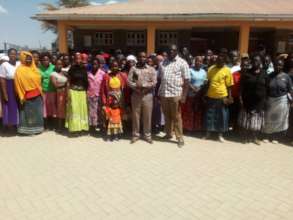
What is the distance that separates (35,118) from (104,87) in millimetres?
1605

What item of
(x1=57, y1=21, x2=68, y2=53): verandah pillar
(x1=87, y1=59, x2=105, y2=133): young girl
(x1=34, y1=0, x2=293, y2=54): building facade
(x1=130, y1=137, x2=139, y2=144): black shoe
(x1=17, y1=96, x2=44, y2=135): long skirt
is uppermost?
(x1=34, y1=0, x2=293, y2=54): building facade

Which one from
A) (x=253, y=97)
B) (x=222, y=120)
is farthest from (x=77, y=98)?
(x=253, y=97)

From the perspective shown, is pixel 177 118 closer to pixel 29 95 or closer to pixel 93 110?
pixel 93 110

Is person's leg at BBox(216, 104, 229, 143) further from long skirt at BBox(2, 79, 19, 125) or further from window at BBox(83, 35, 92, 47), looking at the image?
window at BBox(83, 35, 92, 47)

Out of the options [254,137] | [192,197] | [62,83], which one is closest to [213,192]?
[192,197]

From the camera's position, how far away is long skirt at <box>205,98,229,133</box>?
18.7ft

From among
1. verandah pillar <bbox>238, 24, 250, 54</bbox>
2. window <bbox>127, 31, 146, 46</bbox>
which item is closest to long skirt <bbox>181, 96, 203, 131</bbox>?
verandah pillar <bbox>238, 24, 250, 54</bbox>

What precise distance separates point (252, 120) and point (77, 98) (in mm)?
3468

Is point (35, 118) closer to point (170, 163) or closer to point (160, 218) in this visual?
point (170, 163)

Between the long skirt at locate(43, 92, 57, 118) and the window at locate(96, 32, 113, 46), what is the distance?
322 inches

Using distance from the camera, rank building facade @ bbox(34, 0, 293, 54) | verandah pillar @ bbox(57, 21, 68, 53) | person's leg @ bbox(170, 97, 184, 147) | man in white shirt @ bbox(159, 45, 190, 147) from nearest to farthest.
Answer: man in white shirt @ bbox(159, 45, 190, 147) < person's leg @ bbox(170, 97, 184, 147) < building facade @ bbox(34, 0, 293, 54) < verandah pillar @ bbox(57, 21, 68, 53)

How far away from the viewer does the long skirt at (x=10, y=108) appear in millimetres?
5754

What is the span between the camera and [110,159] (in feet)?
15.7

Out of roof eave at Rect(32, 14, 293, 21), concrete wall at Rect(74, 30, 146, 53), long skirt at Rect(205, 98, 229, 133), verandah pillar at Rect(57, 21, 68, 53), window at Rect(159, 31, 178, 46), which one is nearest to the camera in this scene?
long skirt at Rect(205, 98, 229, 133)
